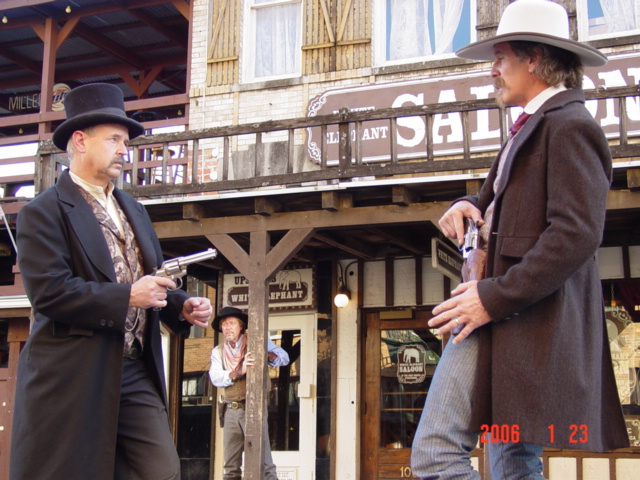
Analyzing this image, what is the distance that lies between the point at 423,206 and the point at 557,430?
7453 millimetres

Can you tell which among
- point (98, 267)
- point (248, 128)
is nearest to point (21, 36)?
point (248, 128)

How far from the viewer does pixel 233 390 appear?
10.2 meters

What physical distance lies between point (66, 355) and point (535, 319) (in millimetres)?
1717

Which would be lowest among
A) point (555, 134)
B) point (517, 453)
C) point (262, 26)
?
point (517, 453)

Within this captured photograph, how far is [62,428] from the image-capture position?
320 cm

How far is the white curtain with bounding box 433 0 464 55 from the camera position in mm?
12039

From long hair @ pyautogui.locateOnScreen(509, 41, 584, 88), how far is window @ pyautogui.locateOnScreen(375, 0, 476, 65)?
9391 mm

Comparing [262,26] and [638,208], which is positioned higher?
[262,26]

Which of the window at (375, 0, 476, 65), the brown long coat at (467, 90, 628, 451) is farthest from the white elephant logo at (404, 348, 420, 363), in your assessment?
the brown long coat at (467, 90, 628, 451)

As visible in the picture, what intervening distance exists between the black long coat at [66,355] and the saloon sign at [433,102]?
782cm

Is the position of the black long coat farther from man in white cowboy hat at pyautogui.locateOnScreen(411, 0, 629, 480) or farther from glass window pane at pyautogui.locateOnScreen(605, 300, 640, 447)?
glass window pane at pyautogui.locateOnScreen(605, 300, 640, 447)

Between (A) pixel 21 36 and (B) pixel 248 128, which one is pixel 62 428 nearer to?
(B) pixel 248 128
